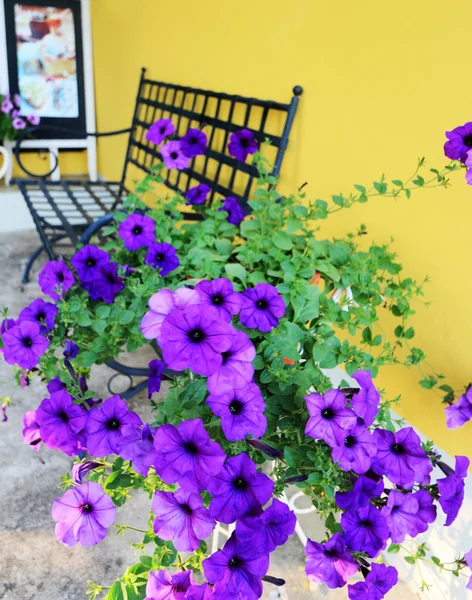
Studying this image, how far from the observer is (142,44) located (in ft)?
10.3

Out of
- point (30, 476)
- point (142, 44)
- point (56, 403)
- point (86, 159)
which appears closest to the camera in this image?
point (56, 403)

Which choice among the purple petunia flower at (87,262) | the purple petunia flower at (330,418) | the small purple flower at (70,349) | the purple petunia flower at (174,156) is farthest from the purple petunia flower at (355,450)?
the purple petunia flower at (174,156)

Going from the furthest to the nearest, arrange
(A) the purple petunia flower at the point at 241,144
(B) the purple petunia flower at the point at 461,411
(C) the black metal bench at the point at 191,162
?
(C) the black metal bench at the point at 191,162, (A) the purple petunia flower at the point at 241,144, (B) the purple petunia flower at the point at 461,411

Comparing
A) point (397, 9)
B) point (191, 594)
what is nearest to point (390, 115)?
point (397, 9)

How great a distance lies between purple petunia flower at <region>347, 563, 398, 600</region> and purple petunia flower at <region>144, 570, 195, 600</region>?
0.88ft

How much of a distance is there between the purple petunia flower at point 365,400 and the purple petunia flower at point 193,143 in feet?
4.02

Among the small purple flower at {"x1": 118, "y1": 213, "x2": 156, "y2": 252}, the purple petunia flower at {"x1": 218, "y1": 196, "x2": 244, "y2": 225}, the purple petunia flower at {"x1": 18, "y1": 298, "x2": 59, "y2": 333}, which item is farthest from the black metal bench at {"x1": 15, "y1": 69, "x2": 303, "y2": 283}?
the purple petunia flower at {"x1": 18, "y1": 298, "x2": 59, "y2": 333}

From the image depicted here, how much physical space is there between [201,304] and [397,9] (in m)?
1.08

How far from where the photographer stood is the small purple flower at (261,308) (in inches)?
41.1

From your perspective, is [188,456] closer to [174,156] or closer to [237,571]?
[237,571]

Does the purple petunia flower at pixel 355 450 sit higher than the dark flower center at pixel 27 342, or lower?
higher

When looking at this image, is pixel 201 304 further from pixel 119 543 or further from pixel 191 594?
pixel 119 543

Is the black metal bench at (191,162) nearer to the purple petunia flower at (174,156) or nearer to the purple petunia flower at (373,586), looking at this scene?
the purple petunia flower at (174,156)

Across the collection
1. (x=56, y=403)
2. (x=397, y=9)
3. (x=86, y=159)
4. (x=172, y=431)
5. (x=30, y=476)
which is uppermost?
(x=397, y=9)
